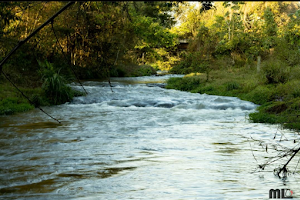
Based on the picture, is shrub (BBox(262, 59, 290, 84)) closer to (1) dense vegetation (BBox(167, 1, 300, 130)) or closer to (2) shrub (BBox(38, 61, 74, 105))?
(1) dense vegetation (BBox(167, 1, 300, 130))

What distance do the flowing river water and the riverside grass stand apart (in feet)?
2.00

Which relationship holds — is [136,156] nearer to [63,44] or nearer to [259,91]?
[259,91]

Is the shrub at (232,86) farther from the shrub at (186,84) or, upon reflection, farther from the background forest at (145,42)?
the shrub at (186,84)

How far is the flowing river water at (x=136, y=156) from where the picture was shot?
416 centimetres

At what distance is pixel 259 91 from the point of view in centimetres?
1411

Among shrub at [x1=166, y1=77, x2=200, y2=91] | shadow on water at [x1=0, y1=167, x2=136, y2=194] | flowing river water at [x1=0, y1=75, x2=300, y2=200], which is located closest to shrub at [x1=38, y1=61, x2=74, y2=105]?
flowing river water at [x1=0, y1=75, x2=300, y2=200]

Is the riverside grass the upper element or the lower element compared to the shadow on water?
upper

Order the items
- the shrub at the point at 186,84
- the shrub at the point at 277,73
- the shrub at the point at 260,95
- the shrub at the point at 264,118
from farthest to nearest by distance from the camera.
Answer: the shrub at the point at 186,84, the shrub at the point at 277,73, the shrub at the point at 260,95, the shrub at the point at 264,118

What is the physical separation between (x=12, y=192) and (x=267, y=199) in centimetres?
279

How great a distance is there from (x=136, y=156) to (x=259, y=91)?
371 inches

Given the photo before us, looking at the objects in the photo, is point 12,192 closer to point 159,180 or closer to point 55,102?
point 159,180

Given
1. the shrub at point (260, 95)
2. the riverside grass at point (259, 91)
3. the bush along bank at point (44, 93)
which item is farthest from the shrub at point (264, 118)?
the bush along bank at point (44, 93)

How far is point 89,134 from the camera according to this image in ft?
26.5

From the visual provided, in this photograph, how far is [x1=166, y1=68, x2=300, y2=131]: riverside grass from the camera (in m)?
9.51
